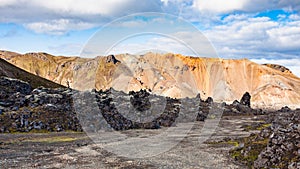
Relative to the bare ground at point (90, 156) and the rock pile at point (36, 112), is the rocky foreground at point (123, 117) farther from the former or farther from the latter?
the bare ground at point (90, 156)

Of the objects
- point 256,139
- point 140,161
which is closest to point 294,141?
point 256,139

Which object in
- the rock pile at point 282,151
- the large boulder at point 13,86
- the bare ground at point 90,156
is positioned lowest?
the bare ground at point 90,156

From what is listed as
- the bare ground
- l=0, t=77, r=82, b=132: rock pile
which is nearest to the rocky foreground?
l=0, t=77, r=82, b=132: rock pile

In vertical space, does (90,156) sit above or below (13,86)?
below

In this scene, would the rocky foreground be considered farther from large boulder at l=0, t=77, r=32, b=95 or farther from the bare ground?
the bare ground

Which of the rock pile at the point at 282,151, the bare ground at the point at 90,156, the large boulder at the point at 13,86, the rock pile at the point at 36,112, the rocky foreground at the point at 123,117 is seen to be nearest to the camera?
the rock pile at the point at 282,151

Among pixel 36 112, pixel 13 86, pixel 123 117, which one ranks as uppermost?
pixel 13 86

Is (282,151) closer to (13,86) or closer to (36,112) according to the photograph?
(36,112)

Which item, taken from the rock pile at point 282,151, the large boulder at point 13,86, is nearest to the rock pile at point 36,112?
the large boulder at point 13,86

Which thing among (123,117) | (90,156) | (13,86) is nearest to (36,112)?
(123,117)

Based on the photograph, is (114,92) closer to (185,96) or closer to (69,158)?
(185,96)
